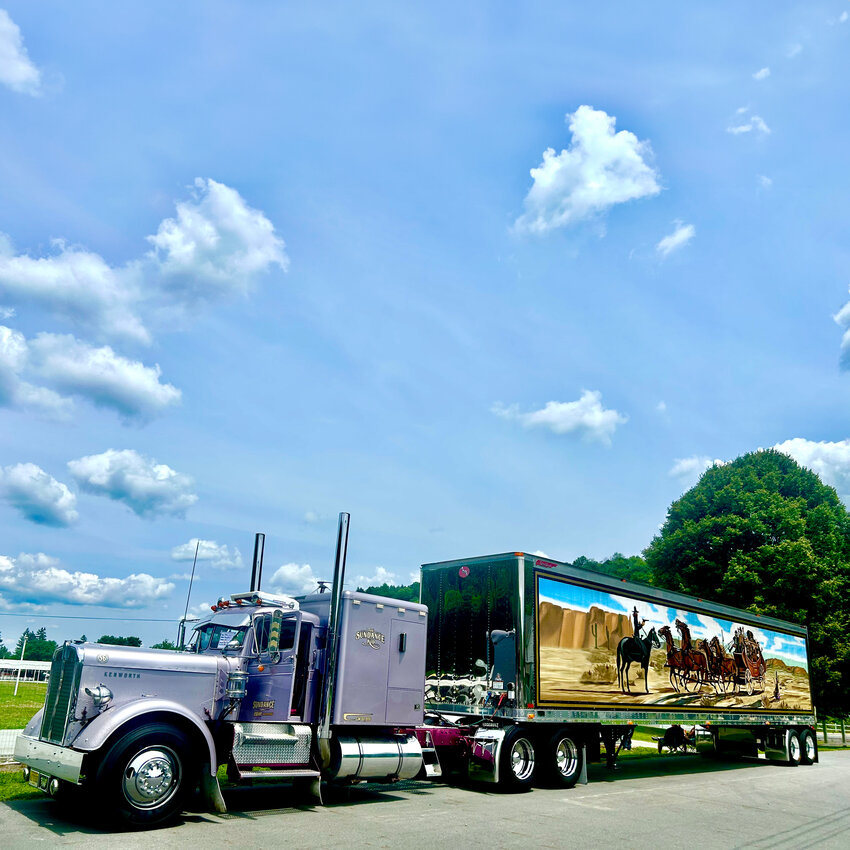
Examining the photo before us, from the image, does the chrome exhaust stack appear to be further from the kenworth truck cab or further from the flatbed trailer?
the flatbed trailer

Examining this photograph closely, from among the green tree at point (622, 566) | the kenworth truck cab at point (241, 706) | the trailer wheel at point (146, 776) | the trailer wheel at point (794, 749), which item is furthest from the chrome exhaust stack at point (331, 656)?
the green tree at point (622, 566)

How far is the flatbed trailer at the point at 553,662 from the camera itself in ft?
46.2

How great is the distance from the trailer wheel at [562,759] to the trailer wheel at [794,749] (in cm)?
1216

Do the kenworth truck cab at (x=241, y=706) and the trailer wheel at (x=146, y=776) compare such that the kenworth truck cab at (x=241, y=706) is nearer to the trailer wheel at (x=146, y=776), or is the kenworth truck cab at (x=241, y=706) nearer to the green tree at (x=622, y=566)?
the trailer wheel at (x=146, y=776)

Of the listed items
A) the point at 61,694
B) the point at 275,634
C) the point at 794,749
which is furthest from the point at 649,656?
the point at 61,694

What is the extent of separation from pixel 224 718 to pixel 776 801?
11.1 meters

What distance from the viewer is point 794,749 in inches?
933

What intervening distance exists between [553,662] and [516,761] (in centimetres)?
195

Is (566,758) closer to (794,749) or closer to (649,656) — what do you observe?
(649,656)

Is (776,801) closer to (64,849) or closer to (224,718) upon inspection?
(224,718)

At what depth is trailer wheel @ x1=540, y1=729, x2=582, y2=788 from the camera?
14.5 metres

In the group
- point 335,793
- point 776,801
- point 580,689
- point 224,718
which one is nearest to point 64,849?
point 224,718

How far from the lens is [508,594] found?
14.5 m

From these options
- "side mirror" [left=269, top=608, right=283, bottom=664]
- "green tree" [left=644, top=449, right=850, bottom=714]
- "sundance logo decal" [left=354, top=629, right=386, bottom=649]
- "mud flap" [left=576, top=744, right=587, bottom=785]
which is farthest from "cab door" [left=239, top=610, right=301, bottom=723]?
"green tree" [left=644, top=449, right=850, bottom=714]
